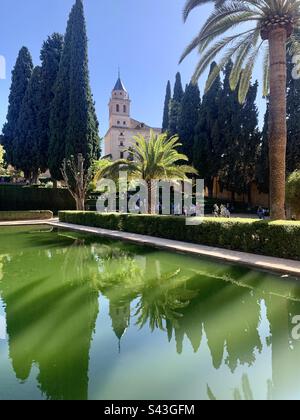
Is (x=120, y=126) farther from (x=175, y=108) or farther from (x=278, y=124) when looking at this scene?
(x=278, y=124)

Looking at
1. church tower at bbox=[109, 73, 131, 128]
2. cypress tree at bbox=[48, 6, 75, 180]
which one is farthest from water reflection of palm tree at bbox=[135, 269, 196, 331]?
church tower at bbox=[109, 73, 131, 128]

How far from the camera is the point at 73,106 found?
31859 millimetres

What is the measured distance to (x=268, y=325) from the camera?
551cm

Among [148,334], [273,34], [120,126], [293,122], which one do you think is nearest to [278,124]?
[273,34]

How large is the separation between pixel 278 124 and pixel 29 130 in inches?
1108

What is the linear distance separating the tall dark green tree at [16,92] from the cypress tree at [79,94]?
798 cm

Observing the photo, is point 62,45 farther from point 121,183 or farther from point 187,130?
point 121,183

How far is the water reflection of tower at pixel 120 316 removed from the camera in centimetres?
540

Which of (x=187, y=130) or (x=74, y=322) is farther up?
(x=187, y=130)

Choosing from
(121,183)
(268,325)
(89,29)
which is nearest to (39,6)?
(121,183)

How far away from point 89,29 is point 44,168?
13.3 meters

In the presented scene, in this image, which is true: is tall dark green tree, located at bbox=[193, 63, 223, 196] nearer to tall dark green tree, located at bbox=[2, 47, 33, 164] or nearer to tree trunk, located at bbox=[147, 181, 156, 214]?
tree trunk, located at bbox=[147, 181, 156, 214]

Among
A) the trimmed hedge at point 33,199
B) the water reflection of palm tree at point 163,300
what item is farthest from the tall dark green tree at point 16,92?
the water reflection of palm tree at point 163,300

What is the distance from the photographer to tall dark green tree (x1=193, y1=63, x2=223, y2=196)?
115 ft
